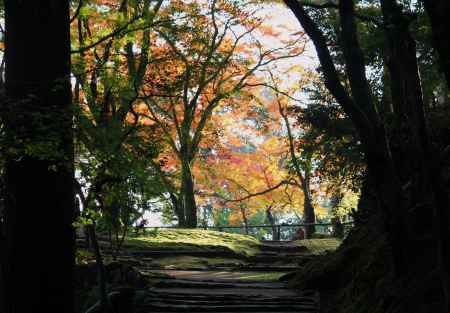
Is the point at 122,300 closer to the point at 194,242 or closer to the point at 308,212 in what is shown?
the point at 194,242

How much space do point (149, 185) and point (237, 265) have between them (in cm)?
786

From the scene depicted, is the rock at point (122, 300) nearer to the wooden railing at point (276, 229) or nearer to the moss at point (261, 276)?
the wooden railing at point (276, 229)

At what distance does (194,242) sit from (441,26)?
15.3 m

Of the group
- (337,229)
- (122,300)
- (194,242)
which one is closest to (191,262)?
(194,242)

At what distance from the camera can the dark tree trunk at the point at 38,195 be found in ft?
19.3

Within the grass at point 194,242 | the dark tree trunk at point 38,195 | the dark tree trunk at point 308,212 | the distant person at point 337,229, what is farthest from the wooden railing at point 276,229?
the dark tree trunk at point 38,195

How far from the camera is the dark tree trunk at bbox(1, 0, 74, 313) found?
5.87 meters

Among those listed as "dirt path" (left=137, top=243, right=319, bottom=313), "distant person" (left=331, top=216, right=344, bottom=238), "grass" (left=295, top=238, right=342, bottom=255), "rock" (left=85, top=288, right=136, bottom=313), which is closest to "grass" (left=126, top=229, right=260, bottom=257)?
"grass" (left=295, top=238, right=342, bottom=255)

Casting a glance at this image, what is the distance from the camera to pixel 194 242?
17438 mm

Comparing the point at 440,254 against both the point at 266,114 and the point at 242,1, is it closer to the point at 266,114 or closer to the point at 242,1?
the point at 242,1

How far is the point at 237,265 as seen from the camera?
14789 mm

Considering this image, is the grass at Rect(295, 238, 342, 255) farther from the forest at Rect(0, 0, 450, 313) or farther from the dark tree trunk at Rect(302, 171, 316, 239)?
the dark tree trunk at Rect(302, 171, 316, 239)

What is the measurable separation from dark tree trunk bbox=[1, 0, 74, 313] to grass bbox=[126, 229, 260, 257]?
10078 millimetres

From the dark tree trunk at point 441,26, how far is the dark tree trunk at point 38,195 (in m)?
3.89
